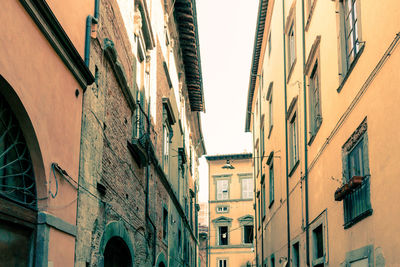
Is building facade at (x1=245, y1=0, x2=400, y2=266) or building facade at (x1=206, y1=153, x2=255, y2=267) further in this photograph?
building facade at (x1=206, y1=153, x2=255, y2=267)

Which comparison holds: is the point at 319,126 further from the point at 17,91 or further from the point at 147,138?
the point at 17,91

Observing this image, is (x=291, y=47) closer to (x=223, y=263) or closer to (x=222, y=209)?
(x=223, y=263)

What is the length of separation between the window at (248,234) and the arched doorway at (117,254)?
3319 cm

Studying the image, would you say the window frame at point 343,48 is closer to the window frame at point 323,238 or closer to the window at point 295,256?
the window frame at point 323,238

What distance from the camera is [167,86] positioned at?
18359mm

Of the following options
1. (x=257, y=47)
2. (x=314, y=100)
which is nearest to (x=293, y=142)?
(x=314, y=100)

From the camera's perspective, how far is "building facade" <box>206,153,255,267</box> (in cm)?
4303

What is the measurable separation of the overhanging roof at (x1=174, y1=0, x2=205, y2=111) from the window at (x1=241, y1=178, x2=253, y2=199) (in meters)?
16.6

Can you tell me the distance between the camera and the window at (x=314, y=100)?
34.6 ft

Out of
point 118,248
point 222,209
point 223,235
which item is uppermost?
point 222,209

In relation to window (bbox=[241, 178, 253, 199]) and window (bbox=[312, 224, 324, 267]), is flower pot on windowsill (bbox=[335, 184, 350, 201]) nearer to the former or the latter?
window (bbox=[312, 224, 324, 267])

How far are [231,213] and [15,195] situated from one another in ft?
131

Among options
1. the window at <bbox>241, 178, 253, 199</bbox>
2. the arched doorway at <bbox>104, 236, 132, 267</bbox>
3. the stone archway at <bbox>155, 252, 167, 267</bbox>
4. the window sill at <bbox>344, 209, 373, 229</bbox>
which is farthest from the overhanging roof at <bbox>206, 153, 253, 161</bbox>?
the window sill at <bbox>344, 209, 373, 229</bbox>

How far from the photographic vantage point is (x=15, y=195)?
5.59m
